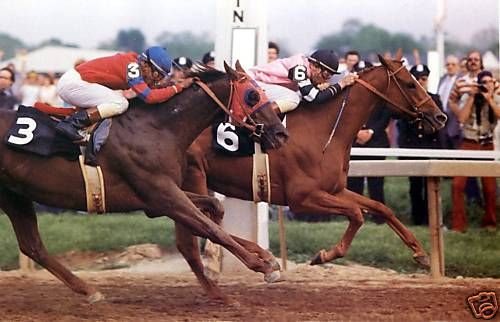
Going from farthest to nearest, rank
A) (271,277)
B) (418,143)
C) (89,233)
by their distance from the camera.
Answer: (89,233)
(418,143)
(271,277)

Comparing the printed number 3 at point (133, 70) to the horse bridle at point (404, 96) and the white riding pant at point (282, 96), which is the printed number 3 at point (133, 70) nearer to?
the white riding pant at point (282, 96)

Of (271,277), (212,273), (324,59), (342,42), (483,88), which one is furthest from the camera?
(342,42)

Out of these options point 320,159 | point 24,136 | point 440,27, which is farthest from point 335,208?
point 440,27

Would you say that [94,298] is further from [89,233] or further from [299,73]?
[89,233]

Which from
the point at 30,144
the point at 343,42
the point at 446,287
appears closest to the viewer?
the point at 30,144

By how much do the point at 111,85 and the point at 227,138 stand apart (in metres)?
0.97

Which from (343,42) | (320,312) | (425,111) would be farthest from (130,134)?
(343,42)

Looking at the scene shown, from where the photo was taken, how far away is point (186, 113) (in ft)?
24.3

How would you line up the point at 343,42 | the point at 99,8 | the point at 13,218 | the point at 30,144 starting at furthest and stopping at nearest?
1. the point at 343,42
2. the point at 99,8
3. the point at 13,218
4. the point at 30,144

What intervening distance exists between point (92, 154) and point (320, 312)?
1627mm

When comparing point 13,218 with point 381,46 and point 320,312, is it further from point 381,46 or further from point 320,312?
point 381,46

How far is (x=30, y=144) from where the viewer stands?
23.9ft

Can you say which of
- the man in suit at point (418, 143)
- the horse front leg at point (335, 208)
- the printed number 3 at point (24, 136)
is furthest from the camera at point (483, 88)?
the printed number 3 at point (24, 136)

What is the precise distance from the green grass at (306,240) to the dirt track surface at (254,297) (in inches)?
10.6
